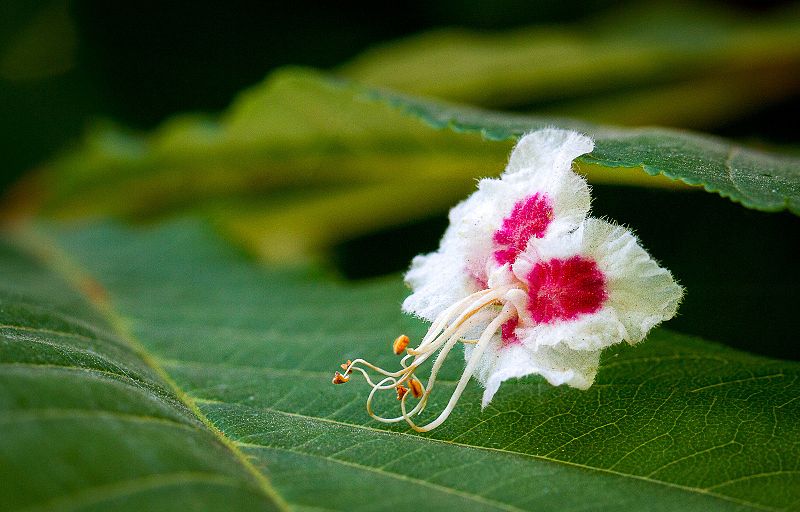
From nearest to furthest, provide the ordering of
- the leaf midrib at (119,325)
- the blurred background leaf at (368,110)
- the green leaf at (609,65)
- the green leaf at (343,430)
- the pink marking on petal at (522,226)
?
1. the green leaf at (343,430)
2. the leaf midrib at (119,325)
3. the pink marking on petal at (522,226)
4. the blurred background leaf at (368,110)
5. the green leaf at (609,65)

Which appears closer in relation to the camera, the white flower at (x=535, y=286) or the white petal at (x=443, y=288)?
the white flower at (x=535, y=286)

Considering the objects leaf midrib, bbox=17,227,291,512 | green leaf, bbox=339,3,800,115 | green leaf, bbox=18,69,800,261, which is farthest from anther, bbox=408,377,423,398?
green leaf, bbox=339,3,800,115

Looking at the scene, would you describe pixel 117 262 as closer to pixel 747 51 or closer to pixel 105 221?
pixel 105 221

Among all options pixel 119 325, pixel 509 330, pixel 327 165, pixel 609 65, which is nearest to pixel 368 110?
pixel 327 165

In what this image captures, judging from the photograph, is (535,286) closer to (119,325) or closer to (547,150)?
(547,150)

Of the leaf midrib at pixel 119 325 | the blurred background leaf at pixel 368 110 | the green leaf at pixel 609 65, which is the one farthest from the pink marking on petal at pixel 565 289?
the green leaf at pixel 609 65

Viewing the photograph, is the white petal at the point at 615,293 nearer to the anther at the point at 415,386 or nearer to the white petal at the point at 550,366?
the white petal at the point at 550,366

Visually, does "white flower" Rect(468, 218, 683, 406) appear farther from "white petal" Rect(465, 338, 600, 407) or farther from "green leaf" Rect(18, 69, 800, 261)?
"green leaf" Rect(18, 69, 800, 261)
